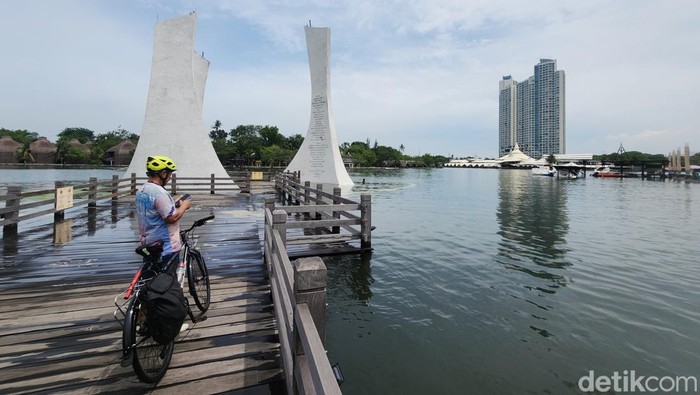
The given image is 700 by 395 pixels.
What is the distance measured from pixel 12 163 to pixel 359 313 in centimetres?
13569

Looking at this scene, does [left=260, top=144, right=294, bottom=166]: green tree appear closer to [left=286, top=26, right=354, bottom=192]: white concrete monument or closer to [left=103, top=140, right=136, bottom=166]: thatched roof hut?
[left=103, top=140, right=136, bottom=166]: thatched roof hut

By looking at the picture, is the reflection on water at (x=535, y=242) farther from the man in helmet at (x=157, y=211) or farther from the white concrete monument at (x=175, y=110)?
the white concrete monument at (x=175, y=110)

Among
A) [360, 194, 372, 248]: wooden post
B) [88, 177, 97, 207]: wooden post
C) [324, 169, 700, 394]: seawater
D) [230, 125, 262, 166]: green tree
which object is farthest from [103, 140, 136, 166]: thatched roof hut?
[324, 169, 700, 394]: seawater

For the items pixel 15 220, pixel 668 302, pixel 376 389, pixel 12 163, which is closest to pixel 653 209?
pixel 668 302

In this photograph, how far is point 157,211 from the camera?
3.65 metres

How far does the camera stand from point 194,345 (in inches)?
158

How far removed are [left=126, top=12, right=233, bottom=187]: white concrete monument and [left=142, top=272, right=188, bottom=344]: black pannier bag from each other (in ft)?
93.8

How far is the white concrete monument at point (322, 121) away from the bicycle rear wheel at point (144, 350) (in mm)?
37449

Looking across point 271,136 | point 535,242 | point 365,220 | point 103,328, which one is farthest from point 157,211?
point 271,136

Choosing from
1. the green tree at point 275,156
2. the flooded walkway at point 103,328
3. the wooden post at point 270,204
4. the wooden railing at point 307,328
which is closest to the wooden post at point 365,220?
the wooden post at point 270,204

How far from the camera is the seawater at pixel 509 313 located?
192 inches

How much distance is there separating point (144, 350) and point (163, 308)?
0.65 metres

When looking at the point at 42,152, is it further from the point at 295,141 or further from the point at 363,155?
the point at 363,155

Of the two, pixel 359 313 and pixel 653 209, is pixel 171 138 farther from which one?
pixel 653 209
